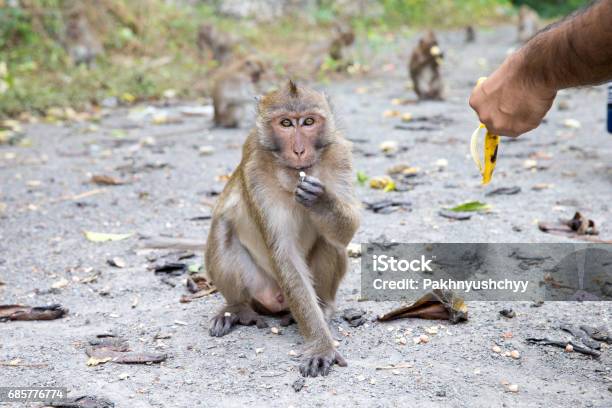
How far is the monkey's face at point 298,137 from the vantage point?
3.39 m

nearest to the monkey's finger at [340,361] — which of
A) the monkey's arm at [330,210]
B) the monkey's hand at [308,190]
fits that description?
the monkey's arm at [330,210]

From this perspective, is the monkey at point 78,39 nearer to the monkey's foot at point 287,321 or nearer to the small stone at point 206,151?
the small stone at point 206,151

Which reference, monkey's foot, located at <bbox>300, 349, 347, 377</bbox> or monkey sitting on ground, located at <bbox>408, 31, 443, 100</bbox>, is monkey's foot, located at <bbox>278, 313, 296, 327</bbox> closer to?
monkey's foot, located at <bbox>300, 349, 347, 377</bbox>

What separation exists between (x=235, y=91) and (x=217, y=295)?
14.3 feet

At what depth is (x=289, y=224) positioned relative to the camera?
3678mm

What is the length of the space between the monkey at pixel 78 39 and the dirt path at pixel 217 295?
2.43 metres

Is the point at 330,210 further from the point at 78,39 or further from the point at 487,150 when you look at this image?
the point at 78,39

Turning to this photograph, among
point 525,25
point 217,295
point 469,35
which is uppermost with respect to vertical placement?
point 525,25

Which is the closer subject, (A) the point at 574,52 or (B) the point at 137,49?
(A) the point at 574,52

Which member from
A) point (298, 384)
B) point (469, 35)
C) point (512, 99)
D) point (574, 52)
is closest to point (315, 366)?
point (298, 384)

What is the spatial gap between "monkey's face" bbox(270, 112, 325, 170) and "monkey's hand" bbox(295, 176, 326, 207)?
0.07m

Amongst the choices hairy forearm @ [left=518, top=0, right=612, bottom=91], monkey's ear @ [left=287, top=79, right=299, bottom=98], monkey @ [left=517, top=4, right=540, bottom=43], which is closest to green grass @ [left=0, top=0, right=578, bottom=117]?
monkey @ [left=517, top=4, right=540, bottom=43]

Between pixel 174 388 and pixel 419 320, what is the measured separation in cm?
120

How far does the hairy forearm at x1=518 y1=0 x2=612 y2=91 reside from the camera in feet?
8.02
